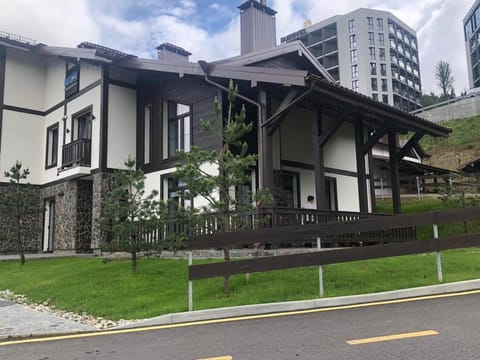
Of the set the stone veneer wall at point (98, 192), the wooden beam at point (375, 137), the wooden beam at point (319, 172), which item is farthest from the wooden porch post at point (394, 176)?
the stone veneer wall at point (98, 192)

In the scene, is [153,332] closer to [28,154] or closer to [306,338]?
[306,338]

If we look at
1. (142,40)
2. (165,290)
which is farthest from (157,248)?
(142,40)

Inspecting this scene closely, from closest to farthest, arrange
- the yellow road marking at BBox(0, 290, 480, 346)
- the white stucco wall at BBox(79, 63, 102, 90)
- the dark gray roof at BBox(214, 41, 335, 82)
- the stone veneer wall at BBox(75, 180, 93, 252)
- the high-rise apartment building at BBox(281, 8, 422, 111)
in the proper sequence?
the yellow road marking at BBox(0, 290, 480, 346)
the dark gray roof at BBox(214, 41, 335, 82)
the stone veneer wall at BBox(75, 180, 93, 252)
the white stucco wall at BBox(79, 63, 102, 90)
the high-rise apartment building at BBox(281, 8, 422, 111)

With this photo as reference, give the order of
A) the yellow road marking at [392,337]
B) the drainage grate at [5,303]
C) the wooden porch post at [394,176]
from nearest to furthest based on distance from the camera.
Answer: the yellow road marking at [392,337] < the drainage grate at [5,303] < the wooden porch post at [394,176]

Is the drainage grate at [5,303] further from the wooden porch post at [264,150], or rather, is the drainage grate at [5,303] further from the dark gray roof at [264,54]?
the dark gray roof at [264,54]

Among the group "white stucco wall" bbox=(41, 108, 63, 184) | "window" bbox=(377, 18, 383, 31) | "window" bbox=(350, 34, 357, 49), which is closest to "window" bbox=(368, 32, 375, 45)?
"window" bbox=(377, 18, 383, 31)

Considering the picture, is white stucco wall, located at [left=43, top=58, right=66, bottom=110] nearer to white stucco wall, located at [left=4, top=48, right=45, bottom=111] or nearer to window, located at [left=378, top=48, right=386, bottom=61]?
white stucco wall, located at [left=4, top=48, right=45, bottom=111]

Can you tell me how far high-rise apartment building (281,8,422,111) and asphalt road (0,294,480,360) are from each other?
76085 mm

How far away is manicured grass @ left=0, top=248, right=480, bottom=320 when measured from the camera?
7223 millimetres

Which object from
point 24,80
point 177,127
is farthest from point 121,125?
point 24,80

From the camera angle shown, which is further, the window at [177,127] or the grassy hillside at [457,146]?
the grassy hillside at [457,146]

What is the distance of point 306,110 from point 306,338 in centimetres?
1250

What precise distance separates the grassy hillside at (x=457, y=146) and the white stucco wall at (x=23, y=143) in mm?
29767

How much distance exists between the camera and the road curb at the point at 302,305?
6.43 metres
